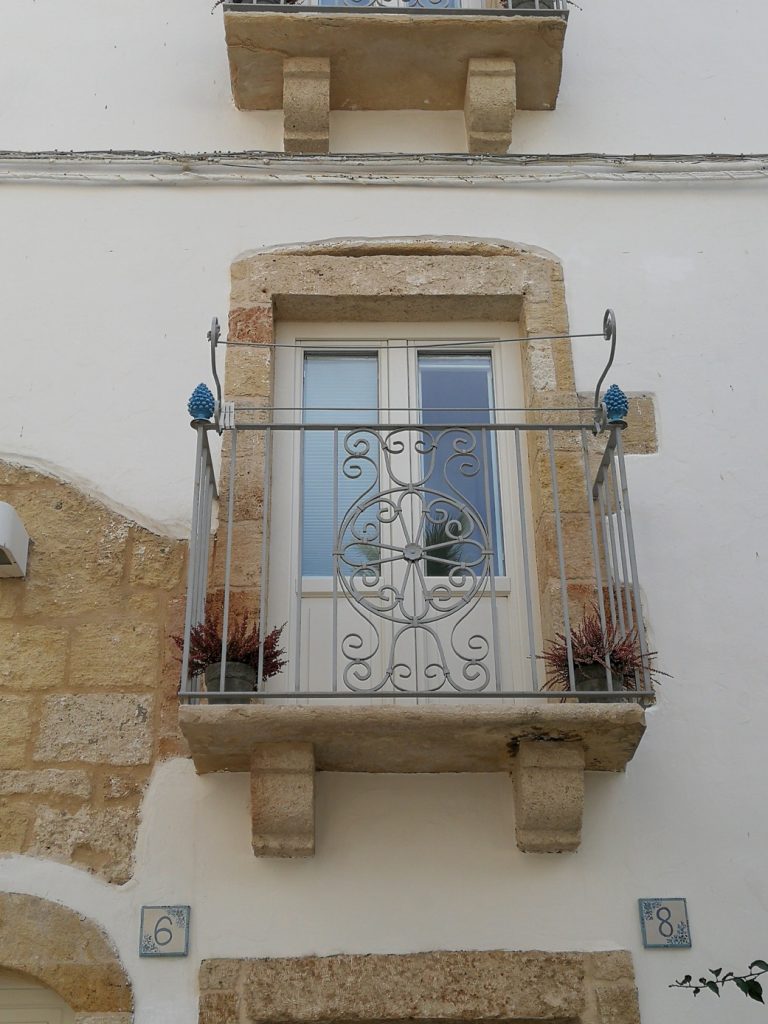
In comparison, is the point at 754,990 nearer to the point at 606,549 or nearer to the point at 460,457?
the point at 606,549

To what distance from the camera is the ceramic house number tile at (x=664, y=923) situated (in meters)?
4.03

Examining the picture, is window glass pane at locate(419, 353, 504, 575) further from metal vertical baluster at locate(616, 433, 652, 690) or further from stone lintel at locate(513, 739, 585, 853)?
stone lintel at locate(513, 739, 585, 853)

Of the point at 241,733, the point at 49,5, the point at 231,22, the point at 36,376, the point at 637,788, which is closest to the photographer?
the point at 241,733

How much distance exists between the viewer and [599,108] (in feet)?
18.3

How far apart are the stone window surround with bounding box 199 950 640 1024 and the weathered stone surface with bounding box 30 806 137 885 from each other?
0.43 metres

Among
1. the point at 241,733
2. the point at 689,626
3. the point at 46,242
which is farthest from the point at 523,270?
the point at 241,733

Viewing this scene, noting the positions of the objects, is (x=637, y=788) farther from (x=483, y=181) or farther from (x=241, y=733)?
(x=483, y=181)

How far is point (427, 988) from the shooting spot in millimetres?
3932

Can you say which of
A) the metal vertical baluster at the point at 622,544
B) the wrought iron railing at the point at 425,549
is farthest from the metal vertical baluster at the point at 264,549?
the metal vertical baluster at the point at 622,544

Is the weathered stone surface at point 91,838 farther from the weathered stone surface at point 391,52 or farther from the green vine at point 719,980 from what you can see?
the weathered stone surface at point 391,52

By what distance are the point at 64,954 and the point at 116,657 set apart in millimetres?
945

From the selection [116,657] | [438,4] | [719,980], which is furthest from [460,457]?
[438,4]

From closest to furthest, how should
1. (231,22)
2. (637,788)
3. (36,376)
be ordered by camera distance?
(637,788) → (36,376) → (231,22)

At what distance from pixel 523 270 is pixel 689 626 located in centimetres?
154
